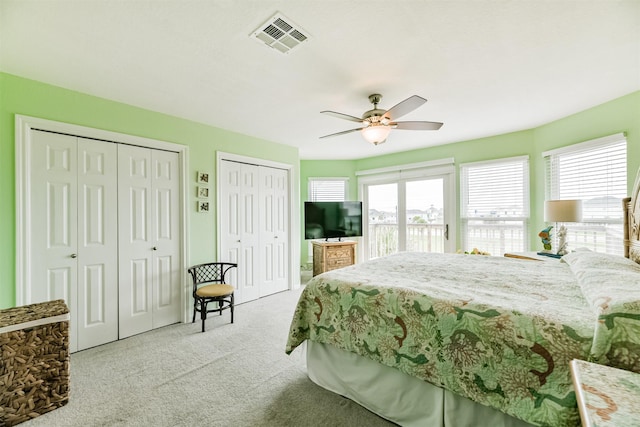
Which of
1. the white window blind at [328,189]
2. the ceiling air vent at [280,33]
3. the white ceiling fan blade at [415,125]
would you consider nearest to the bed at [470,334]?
the white ceiling fan blade at [415,125]

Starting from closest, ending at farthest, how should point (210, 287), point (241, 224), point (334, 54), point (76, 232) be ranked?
1. point (334, 54)
2. point (76, 232)
3. point (210, 287)
4. point (241, 224)

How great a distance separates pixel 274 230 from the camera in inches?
175

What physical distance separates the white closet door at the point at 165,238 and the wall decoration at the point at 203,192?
250mm

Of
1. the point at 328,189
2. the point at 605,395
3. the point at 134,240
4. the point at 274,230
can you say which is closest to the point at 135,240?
the point at 134,240

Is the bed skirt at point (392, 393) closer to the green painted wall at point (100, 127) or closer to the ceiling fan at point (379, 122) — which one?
the ceiling fan at point (379, 122)

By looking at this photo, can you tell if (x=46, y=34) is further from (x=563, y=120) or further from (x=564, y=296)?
(x=563, y=120)

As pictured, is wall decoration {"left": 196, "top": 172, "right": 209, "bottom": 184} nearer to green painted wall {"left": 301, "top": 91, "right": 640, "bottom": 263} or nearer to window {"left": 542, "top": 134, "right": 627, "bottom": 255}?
green painted wall {"left": 301, "top": 91, "right": 640, "bottom": 263}

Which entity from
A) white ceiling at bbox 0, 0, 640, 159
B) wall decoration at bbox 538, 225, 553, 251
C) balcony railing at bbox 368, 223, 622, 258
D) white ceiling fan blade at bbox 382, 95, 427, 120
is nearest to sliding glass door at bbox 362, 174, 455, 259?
balcony railing at bbox 368, 223, 622, 258

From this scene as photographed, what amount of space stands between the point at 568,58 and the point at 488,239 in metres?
2.86

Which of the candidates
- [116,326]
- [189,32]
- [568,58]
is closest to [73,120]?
[189,32]

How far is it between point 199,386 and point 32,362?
42.7 inches

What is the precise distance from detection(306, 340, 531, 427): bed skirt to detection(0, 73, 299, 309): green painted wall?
2.29 meters

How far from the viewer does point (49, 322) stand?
1.86 metres

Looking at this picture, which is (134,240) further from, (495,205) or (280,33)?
(495,205)
